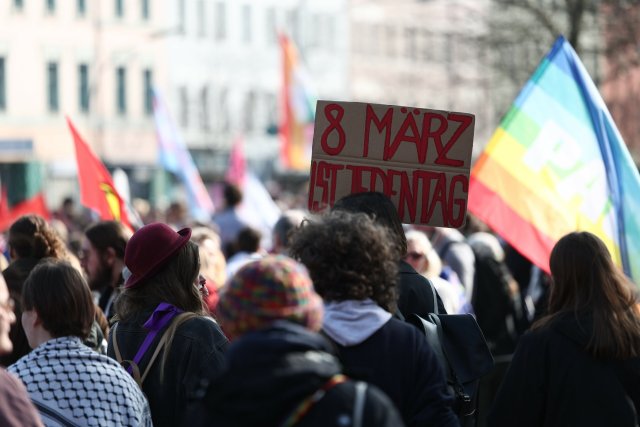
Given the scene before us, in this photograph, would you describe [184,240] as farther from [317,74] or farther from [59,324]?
[317,74]

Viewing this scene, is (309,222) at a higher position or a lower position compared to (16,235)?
higher

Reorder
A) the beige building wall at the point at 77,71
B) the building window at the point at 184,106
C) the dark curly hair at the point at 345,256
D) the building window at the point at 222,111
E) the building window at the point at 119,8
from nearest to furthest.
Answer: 1. the dark curly hair at the point at 345,256
2. the beige building wall at the point at 77,71
3. the building window at the point at 119,8
4. the building window at the point at 184,106
5. the building window at the point at 222,111

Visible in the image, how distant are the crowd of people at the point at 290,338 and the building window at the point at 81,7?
46.2 metres

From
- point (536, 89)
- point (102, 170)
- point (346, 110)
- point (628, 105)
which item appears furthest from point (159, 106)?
point (628, 105)

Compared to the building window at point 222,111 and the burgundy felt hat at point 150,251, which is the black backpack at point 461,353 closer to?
the burgundy felt hat at point 150,251

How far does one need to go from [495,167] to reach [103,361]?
367 centimetres

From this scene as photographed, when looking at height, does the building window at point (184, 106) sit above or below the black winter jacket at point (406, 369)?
below

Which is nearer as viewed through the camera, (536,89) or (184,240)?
(184,240)

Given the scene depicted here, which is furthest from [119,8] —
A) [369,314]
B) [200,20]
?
[369,314]

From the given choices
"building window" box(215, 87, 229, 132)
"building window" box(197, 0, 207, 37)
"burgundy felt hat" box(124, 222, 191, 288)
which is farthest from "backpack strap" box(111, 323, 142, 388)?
"building window" box(215, 87, 229, 132)

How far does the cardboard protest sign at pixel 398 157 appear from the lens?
6203 mm

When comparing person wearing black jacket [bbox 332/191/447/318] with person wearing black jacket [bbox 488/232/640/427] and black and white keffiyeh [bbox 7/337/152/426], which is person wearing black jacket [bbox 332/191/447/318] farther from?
black and white keffiyeh [bbox 7/337/152/426]

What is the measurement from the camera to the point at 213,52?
5844 centimetres

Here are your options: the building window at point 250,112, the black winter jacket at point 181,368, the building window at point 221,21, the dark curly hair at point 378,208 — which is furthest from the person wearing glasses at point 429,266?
the building window at point 250,112
